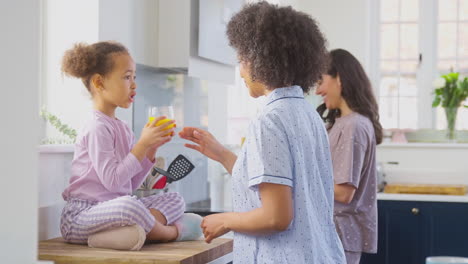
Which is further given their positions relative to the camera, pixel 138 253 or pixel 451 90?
pixel 451 90

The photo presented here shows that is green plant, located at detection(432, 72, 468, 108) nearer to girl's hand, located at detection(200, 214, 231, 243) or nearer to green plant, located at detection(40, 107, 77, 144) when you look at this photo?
green plant, located at detection(40, 107, 77, 144)

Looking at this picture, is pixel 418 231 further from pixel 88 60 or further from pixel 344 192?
pixel 88 60

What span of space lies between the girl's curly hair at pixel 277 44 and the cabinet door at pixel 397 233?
2.76 meters

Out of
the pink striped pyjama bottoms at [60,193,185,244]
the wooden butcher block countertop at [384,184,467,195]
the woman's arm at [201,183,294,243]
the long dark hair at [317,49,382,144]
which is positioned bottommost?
the wooden butcher block countertop at [384,184,467,195]

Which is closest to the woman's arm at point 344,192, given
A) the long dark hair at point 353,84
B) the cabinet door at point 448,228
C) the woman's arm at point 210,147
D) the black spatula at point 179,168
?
the long dark hair at point 353,84

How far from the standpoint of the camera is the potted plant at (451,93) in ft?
17.1

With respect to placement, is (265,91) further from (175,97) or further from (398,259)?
(398,259)

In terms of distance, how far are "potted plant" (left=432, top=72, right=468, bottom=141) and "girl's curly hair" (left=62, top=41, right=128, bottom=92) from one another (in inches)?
140

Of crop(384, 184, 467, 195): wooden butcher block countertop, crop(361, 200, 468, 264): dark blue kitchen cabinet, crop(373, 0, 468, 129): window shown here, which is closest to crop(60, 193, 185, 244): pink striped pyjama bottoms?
crop(361, 200, 468, 264): dark blue kitchen cabinet

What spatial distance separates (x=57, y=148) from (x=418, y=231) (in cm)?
267

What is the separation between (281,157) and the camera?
63.4 inches

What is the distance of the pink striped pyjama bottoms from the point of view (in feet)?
6.58

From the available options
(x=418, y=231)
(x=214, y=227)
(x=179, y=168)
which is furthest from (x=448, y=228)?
(x=214, y=227)

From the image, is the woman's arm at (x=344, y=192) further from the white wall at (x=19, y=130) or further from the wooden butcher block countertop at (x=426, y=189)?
the wooden butcher block countertop at (x=426, y=189)
